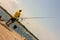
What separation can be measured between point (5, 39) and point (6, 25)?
578cm

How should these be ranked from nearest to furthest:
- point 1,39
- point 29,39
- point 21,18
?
point 1,39 → point 21,18 → point 29,39

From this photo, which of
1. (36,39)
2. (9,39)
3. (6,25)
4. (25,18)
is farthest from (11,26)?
(36,39)

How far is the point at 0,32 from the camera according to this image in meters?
19.0

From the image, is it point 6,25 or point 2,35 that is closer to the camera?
point 2,35

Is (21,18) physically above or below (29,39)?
above

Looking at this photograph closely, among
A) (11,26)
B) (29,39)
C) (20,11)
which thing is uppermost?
(20,11)

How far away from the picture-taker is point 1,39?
1758cm

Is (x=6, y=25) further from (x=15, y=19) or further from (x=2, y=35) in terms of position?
(x=2, y=35)

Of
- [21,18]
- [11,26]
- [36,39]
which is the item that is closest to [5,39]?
[21,18]

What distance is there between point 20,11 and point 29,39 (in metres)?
20.6

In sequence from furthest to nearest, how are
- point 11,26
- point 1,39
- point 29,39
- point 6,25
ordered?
1. point 29,39
2. point 11,26
3. point 6,25
4. point 1,39

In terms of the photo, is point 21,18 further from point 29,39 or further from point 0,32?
point 29,39

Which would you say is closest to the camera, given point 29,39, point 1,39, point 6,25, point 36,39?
point 1,39

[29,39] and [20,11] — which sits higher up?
[20,11]
